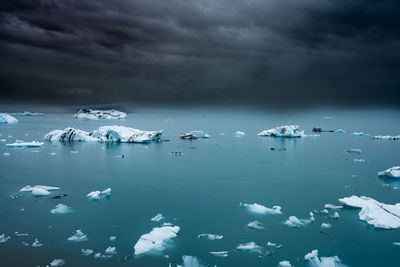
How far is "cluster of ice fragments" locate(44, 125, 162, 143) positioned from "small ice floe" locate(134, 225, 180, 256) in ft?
70.7

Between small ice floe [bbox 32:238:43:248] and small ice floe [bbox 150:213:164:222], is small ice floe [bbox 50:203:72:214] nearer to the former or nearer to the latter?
small ice floe [bbox 32:238:43:248]

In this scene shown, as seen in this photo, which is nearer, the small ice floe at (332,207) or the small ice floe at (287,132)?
the small ice floe at (332,207)

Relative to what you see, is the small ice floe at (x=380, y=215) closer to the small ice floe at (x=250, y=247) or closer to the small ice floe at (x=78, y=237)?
the small ice floe at (x=250, y=247)

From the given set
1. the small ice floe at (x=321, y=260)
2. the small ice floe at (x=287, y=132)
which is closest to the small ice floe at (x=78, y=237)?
the small ice floe at (x=321, y=260)

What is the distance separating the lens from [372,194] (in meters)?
13.2

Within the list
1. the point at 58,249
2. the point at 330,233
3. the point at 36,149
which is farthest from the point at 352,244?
the point at 36,149

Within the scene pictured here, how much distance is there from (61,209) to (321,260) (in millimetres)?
7763

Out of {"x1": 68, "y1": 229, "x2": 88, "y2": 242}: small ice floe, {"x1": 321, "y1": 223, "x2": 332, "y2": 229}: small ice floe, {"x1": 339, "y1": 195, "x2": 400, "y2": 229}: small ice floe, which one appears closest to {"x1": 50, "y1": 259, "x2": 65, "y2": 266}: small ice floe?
{"x1": 68, "y1": 229, "x2": 88, "y2": 242}: small ice floe

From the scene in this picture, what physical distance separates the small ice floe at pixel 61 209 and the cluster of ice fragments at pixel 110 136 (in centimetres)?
1928

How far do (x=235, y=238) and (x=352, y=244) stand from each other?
9.64 ft

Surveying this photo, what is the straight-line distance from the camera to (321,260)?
286 inches

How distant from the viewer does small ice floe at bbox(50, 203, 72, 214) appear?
33.7 ft

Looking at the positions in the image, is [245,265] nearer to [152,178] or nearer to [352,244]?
[352,244]

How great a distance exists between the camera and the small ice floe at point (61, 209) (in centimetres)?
1028
